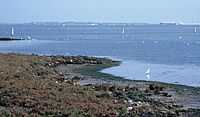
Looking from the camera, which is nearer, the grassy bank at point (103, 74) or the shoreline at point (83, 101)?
the shoreline at point (83, 101)

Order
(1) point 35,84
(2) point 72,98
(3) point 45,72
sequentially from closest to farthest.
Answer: (2) point 72,98 → (1) point 35,84 → (3) point 45,72

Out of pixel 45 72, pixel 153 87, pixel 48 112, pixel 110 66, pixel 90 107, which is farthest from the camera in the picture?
pixel 110 66

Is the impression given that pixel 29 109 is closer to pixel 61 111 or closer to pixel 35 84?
pixel 61 111

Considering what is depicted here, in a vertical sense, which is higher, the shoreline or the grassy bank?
the shoreline

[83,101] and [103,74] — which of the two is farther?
[103,74]

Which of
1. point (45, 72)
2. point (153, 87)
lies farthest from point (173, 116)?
point (45, 72)

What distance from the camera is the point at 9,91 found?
83.5ft

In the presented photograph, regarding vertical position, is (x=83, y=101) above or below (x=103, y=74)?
above

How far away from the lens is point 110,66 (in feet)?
202

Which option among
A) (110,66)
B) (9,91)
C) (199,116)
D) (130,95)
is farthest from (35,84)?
(110,66)

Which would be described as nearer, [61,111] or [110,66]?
[61,111]

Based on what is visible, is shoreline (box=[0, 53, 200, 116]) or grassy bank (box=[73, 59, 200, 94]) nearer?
shoreline (box=[0, 53, 200, 116])

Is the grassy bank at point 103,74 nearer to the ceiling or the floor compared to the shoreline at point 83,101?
nearer to the floor

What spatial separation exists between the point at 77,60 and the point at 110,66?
512 centimetres
